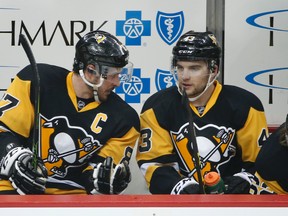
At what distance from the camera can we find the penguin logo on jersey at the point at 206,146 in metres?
2.78

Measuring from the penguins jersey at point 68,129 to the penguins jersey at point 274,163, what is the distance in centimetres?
47

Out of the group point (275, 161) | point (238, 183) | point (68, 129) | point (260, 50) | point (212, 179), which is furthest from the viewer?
point (260, 50)

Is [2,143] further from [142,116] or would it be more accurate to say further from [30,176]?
[142,116]

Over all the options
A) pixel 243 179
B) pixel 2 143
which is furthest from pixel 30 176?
pixel 243 179

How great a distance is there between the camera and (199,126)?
2.81 meters

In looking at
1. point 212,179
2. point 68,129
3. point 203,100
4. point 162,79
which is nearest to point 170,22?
point 162,79

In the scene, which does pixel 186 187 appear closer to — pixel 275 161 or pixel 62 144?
pixel 275 161

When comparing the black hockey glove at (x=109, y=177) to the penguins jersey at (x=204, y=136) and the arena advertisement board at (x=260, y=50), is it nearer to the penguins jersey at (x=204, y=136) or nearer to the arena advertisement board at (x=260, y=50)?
the penguins jersey at (x=204, y=136)

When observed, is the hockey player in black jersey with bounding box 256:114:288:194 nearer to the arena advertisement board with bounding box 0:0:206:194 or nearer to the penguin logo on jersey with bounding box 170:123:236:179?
the penguin logo on jersey with bounding box 170:123:236:179

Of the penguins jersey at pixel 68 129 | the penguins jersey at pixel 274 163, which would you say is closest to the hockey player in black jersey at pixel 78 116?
the penguins jersey at pixel 68 129

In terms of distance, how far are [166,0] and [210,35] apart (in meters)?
0.44

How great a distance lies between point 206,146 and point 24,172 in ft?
2.14

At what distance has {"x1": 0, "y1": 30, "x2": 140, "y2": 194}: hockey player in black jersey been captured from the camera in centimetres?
272

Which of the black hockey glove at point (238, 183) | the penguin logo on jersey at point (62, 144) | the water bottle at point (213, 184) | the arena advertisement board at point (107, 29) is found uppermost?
the arena advertisement board at point (107, 29)
